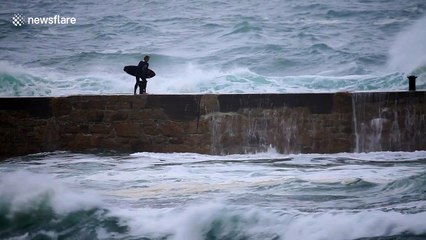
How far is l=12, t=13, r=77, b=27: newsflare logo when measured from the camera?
1592 cm

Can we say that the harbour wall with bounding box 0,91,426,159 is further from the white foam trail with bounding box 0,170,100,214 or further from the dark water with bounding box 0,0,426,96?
the dark water with bounding box 0,0,426,96

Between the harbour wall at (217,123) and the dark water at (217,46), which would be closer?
the harbour wall at (217,123)

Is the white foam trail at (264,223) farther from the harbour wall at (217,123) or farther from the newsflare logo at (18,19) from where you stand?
the newsflare logo at (18,19)

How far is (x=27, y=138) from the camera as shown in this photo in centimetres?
789

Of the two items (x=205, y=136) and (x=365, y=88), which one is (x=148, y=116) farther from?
(x=365, y=88)

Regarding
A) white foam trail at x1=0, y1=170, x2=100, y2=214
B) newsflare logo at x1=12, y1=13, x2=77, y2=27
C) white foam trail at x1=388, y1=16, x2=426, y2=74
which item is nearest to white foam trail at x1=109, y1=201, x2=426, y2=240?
white foam trail at x1=0, y1=170, x2=100, y2=214

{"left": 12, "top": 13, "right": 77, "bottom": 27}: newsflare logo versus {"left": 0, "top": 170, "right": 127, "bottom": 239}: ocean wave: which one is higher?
{"left": 12, "top": 13, "right": 77, "bottom": 27}: newsflare logo

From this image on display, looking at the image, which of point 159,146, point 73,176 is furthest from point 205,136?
point 73,176

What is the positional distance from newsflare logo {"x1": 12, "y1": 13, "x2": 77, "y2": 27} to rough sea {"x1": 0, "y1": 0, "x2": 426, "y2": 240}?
0.45 feet

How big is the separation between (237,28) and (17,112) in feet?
34.6

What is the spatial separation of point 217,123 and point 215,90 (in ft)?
18.6

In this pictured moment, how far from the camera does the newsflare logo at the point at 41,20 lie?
1592 cm

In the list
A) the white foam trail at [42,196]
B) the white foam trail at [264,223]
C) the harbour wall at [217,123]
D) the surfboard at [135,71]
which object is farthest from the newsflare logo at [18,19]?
the white foam trail at [264,223]

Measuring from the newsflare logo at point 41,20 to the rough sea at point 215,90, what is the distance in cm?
14
